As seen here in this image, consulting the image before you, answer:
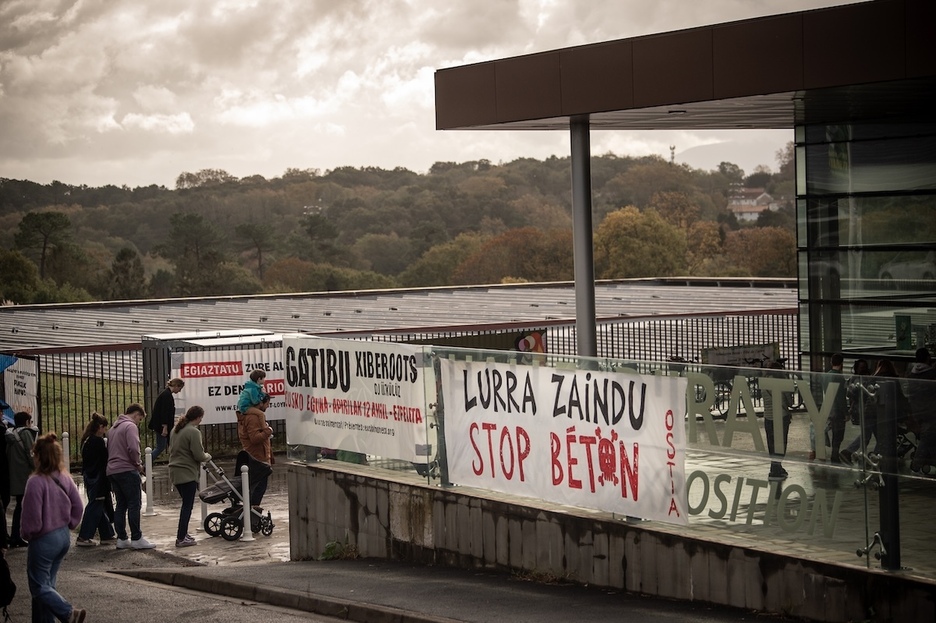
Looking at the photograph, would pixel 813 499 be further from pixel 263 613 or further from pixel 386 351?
pixel 386 351

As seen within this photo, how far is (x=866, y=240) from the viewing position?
1588 centimetres

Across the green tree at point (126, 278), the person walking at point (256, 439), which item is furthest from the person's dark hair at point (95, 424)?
the green tree at point (126, 278)

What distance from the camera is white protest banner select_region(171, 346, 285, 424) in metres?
22.1

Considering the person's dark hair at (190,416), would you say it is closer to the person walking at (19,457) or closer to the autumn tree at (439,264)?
the person walking at (19,457)

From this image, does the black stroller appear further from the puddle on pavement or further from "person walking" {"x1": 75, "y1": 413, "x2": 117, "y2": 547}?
"person walking" {"x1": 75, "y1": 413, "x2": 117, "y2": 547}

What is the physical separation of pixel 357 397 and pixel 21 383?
8861 mm

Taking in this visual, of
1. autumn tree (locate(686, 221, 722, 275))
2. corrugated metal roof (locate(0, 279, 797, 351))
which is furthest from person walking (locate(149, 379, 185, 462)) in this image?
autumn tree (locate(686, 221, 722, 275))

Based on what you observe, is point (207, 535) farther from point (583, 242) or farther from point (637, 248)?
point (637, 248)

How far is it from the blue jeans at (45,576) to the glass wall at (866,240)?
33.9 ft

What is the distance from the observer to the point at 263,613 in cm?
1065

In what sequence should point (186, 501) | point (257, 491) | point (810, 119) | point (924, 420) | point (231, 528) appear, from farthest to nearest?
point (810, 119), point (257, 491), point (231, 528), point (186, 501), point (924, 420)

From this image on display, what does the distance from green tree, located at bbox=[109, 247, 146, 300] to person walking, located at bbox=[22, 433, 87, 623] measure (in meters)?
101

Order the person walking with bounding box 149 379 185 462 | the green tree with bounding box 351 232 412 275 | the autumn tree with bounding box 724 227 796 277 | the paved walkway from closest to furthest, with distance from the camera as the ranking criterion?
the paved walkway < the person walking with bounding box 149 379 185 462 < the autumn tree with bounding box 724 227 796 277 < the green tree with bounding box 351 232 412 275

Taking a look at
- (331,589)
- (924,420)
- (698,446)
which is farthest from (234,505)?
(924,420)
